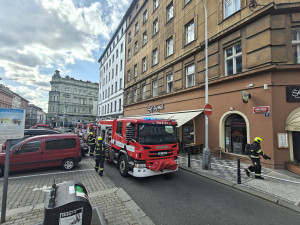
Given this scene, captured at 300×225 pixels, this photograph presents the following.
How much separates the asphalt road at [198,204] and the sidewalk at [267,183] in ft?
1.01

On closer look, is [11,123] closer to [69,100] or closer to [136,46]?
[136,46]

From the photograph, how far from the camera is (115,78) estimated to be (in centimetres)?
3138

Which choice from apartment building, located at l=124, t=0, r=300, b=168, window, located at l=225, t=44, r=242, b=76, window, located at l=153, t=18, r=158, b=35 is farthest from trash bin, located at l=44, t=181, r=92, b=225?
window, located at l=153, t=18, r=158, b=35


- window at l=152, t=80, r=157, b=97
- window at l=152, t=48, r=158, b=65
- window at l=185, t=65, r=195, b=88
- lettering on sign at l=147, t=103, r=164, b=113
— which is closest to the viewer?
window at l=185, t=65, r=195, b=88

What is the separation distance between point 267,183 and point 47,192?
27.6 feet

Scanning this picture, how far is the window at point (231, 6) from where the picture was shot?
399 inches

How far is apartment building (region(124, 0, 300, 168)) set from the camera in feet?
26.4

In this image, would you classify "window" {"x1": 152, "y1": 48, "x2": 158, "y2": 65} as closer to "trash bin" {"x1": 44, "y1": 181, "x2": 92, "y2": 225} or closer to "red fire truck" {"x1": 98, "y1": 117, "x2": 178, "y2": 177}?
"red fire truck" {"x1": 98, "y1": 117, "x2": 178, "y2": 177}

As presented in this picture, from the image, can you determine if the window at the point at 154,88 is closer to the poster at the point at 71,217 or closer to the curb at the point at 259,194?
the curb at the point at 259,194

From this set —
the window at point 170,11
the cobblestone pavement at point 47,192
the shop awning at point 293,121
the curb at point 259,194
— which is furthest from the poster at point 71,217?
the window at point 170,11

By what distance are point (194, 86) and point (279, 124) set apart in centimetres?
625

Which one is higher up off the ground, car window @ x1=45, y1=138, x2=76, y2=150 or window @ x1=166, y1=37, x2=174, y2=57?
window @ x1=166, y1=37, x2=174, y2=57

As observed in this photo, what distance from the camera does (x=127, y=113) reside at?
81.4 feet

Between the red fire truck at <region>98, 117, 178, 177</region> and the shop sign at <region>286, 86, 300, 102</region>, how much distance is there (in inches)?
251
